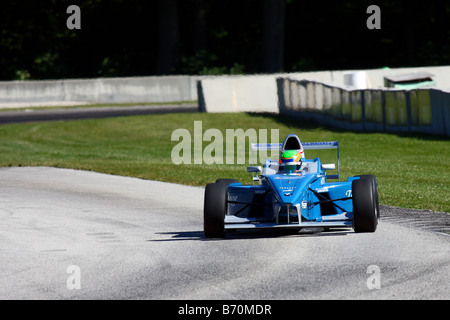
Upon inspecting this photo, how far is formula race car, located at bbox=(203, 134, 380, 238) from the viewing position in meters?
11.6

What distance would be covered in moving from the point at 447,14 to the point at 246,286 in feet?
177

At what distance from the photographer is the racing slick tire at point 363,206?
37.8 feet

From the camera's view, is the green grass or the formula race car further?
the green grass

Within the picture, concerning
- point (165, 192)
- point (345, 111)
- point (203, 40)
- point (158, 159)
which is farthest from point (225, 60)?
point (165, 192)

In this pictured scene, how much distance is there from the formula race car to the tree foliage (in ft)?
132

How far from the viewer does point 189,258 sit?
35.2 feet

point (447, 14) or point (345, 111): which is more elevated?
point (447, 14)

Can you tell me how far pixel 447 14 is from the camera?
196 feet

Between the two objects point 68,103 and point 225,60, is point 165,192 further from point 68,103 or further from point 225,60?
point 225,60
